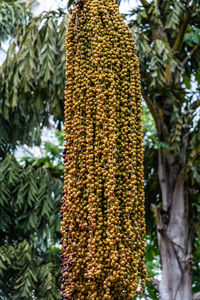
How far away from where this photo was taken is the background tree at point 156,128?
4.21 meters

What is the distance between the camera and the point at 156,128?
494 cm

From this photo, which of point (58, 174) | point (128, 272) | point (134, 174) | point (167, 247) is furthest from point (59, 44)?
point (128, 272)

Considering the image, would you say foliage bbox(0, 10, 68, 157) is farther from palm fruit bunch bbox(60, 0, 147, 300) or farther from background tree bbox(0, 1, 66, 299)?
palm fruit bunch bbox(60, 0, 147, 300)

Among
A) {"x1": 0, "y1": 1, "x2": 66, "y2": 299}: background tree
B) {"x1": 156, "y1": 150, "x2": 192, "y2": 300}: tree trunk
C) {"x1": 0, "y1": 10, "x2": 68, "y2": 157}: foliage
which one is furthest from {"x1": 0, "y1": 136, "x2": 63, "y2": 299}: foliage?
{"x1": 156, "y1": 150, "x2": 192, "y2": 300}: tree trunk

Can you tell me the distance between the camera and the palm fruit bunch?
1.47 meters

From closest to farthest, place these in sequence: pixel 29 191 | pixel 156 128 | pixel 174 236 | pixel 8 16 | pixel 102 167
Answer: pixel 102 167
pixel 174 236
pixel 29 191
pixel 156 128
pixel 8 16

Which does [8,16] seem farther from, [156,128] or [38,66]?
[156,128]

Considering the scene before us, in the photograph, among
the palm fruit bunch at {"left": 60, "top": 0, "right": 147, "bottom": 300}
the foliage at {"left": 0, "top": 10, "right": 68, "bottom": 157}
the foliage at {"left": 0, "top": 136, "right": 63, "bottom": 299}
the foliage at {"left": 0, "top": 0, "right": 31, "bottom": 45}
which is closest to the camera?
the palm fruit bunch at {"left": 60, "top": 0, "right": 147, "bottom": 300}

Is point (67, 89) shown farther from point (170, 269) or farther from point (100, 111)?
point (170, 269)

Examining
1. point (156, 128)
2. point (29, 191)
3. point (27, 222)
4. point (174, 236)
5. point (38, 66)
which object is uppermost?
point (38, 66)

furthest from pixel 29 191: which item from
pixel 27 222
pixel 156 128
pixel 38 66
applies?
pixel 156 128

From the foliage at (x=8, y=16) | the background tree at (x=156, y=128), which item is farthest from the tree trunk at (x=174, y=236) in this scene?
the foliage at (x=8, y=16)

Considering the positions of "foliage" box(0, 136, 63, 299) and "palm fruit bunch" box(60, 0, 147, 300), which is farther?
"foliage" box(0, 136, 63, 299)

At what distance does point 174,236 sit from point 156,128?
1240 mm
